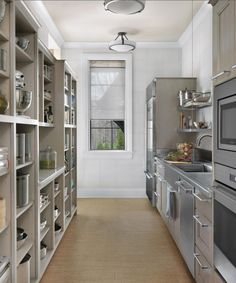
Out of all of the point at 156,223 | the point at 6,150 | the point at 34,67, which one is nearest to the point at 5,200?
the point at 6,150

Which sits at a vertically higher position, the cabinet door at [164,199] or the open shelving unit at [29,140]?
the open shelving unit at [29,140]

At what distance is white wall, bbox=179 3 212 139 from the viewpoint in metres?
4.38

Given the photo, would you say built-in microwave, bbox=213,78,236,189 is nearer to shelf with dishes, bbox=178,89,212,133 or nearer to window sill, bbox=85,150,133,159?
shelf with dishes, bbox=178,89,212,133

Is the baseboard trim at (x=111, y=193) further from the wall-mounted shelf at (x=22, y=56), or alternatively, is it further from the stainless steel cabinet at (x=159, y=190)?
the wall-mounted shelf at (x=22, y=56)

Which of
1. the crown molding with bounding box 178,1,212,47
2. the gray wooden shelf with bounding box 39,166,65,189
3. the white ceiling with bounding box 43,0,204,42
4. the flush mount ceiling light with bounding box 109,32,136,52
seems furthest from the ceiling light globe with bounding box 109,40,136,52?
the gray wooden shelf with bounding box 39,166,65,189

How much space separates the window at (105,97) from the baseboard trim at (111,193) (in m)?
0.84

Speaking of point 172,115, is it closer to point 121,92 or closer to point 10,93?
point 121,92

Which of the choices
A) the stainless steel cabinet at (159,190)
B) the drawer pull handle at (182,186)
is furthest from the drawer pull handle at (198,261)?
the stainless steel cabinet at (159,190)

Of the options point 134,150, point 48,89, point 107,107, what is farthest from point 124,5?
point 134,150

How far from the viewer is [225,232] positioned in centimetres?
183

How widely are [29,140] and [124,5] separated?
1796mm

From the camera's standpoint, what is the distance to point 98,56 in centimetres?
615

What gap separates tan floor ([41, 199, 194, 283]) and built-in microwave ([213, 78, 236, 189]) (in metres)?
1.32

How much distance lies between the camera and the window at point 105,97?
625cm
